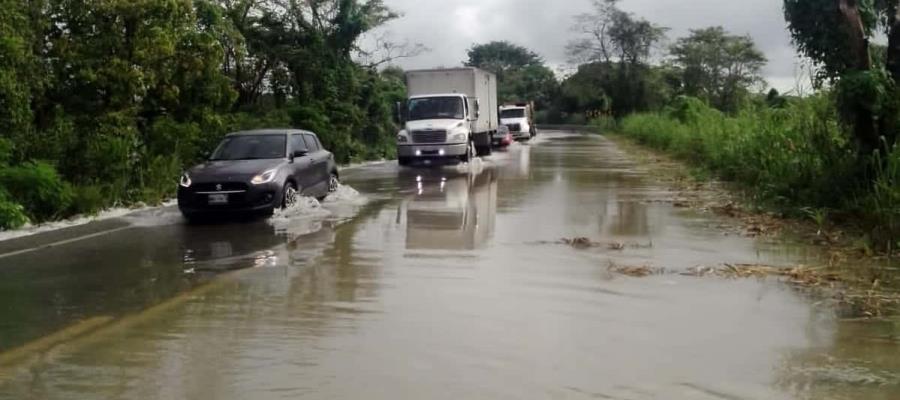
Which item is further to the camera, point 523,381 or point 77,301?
point 77,301

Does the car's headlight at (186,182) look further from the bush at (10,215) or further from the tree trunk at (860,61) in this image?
the tree trunk at (860,61)

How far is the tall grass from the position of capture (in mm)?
11438

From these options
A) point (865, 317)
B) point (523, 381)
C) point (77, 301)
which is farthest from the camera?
point (77, 301)

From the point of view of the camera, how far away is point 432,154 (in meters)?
28.2

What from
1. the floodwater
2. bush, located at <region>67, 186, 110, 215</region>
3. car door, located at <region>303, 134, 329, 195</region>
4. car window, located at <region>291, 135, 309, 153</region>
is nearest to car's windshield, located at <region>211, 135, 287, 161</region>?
car window, located at <region>291, 135, 309, 153</region>

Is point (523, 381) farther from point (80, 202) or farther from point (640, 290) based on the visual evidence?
point (80, 202)

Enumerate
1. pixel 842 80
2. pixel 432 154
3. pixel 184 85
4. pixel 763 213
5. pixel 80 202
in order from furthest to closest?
pixel 432 154 < pixel 184 85 < pixel 80 202 < pixel 763 213 < pixel 842 80

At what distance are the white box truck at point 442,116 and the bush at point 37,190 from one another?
566 inches

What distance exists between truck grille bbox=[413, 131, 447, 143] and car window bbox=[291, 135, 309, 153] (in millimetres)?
11300

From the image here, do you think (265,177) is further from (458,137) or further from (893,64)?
(458,137)

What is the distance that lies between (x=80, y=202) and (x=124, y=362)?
1027cm

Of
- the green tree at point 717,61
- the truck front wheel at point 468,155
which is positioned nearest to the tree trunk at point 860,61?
the truck front wheel at point 468,155

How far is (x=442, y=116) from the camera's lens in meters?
29.4

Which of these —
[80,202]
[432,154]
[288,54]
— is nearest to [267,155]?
[80,202]
